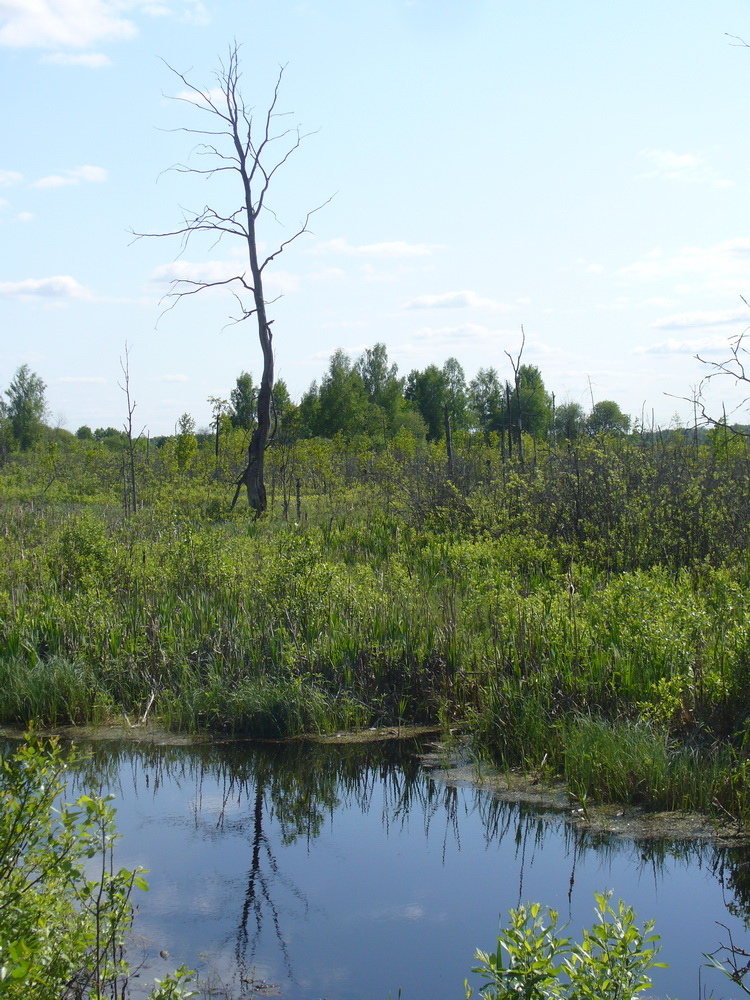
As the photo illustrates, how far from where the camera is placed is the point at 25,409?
76875mm

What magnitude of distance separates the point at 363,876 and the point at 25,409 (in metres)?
77.9

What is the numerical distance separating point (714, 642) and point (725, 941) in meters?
3.16

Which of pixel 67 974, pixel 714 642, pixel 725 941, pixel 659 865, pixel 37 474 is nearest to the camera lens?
pixel 67 974

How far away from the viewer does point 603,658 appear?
24.7ft

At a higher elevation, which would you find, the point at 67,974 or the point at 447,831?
the point at 67,974

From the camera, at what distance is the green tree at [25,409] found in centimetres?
6862

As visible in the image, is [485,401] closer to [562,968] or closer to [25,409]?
[25,409]

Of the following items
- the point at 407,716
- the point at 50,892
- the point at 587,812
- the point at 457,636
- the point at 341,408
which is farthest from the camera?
the point at 341,408

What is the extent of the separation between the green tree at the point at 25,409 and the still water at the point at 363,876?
61575 millimetres

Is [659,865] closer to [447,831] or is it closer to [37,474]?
[447,831]

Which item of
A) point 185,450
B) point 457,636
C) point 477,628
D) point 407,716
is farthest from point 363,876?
point 185,450

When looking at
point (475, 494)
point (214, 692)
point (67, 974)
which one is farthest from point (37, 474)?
point (67, 974)

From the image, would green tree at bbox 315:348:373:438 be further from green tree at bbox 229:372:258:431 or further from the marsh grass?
the marsh grass

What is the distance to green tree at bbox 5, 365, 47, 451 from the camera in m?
68.6
